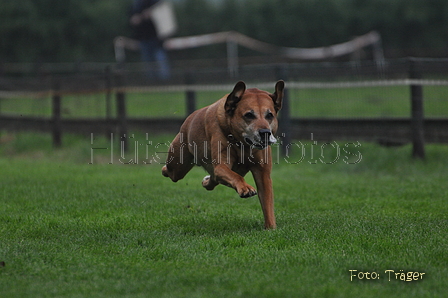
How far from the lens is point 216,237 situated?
601 cm

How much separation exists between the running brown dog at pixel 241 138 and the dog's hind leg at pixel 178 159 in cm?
41

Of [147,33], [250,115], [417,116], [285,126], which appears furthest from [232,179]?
[147,33]

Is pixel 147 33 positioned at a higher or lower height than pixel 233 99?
higher

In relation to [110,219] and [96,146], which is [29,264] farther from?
[96,146]

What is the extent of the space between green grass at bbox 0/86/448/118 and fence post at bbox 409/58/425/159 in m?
0.51

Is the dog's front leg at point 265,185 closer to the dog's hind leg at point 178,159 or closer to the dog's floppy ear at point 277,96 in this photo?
the dog's floppy ear at point 277,96

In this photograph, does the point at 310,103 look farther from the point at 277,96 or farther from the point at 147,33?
the point at 147,33

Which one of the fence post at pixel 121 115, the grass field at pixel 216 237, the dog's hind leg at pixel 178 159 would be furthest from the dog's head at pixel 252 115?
the fence post at pixel 121 115

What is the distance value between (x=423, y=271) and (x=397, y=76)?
7903 mm

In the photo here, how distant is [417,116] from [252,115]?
636cm

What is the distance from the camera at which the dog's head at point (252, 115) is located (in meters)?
5.80

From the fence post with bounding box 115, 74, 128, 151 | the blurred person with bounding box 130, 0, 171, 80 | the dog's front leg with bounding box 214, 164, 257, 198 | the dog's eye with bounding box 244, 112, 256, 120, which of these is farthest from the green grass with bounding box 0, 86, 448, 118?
the blurred person with bounding box 130, 0, 171, 80

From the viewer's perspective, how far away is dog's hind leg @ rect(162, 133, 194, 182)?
707 centimetres

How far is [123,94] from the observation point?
15039mm
